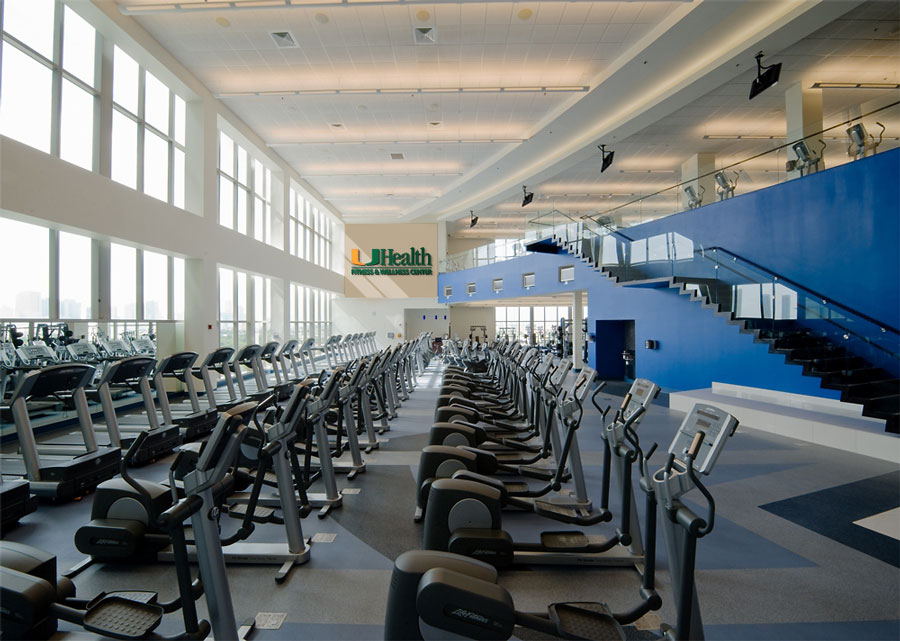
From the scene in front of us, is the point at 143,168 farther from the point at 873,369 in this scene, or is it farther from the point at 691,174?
the point at 691,174

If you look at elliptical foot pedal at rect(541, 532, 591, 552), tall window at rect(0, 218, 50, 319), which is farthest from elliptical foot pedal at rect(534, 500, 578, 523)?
tall window at rect(0, 218, 50, 319)

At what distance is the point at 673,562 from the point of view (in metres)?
1.87

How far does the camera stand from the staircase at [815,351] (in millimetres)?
5204

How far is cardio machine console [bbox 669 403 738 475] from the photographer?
164 centimetres

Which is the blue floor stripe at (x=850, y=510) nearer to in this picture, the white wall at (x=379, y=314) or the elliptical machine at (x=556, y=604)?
the elliptical machine at (x=556, y=604)

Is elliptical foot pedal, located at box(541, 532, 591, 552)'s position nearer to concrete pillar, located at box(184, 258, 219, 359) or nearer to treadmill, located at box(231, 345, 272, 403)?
treadmill, located at box(231, 345, 272, 403)

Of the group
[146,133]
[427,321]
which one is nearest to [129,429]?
[146,133]

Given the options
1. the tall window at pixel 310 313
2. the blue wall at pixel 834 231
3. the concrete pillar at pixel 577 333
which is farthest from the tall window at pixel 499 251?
the blue wall at pixel 834 231

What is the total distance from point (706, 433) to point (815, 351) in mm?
5941

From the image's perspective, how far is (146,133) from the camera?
26.9 ft

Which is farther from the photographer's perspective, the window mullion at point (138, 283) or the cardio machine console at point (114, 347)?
the window mullion at point (138, 283)

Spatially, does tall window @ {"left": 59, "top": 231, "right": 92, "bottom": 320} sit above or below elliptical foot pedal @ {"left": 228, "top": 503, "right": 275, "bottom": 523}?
above

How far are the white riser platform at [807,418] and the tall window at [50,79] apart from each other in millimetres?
9098

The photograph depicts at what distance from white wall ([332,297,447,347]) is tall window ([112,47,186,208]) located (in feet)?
40.8
